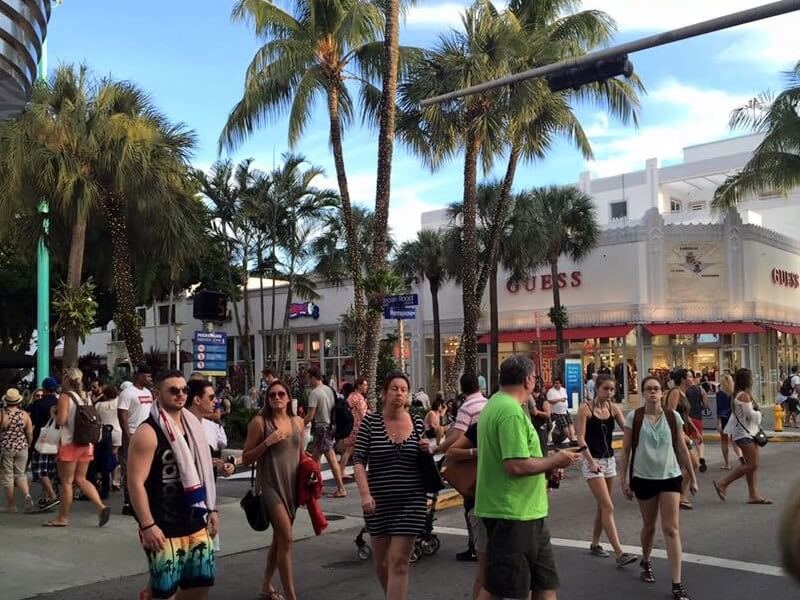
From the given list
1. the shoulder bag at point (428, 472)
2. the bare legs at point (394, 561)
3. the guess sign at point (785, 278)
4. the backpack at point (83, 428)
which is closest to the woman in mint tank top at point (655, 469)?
the shoulder bag at point (428, 472)

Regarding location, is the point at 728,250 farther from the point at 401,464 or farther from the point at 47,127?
Answer: the point at 401,464

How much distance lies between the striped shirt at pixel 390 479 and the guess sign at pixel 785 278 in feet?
110

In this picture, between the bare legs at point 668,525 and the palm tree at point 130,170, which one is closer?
the bare legs at point 668,525

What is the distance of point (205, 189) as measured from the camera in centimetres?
3372

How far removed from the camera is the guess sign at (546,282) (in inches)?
1356

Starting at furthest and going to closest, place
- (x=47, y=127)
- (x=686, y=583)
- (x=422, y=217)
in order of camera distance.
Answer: (x=422, y=217), (x=47, y=127), (x=686, y=583)

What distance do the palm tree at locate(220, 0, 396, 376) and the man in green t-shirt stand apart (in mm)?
12620

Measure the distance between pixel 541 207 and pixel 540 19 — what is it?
1115 centimetres

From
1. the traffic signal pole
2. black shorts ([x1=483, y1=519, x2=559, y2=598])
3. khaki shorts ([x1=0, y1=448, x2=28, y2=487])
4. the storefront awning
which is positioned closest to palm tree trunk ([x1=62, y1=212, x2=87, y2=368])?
khaki shorts ([x1=0, y1=448, x2=28, y2=487])

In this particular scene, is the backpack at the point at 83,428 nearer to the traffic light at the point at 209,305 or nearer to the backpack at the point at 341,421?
the backpack at the point at 341,421

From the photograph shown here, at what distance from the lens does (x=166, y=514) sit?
4449 mm

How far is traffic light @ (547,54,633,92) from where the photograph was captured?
9.85 m

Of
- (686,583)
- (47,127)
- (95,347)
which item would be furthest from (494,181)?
(95,347)

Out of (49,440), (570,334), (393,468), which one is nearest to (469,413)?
(393,468)
